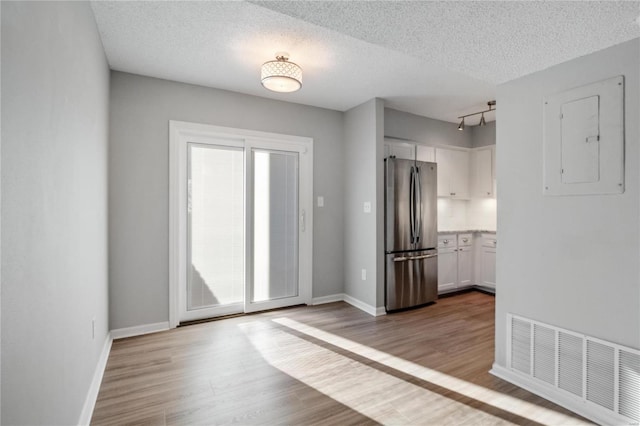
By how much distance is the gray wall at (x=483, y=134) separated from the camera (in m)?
4.93

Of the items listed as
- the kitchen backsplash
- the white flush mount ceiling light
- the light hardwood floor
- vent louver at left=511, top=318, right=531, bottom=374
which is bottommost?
the light hardwood floor

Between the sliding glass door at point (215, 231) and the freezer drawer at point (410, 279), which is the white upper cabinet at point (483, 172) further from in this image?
the sliding glass door at point (215, 231)

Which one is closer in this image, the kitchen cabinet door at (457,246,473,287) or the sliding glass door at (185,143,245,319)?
the sliding glass door at (185,143,245,319)

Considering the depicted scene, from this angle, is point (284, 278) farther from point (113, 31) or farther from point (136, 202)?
point (113, 31)

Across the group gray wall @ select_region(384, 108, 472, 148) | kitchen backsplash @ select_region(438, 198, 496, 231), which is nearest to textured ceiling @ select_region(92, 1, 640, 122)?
gray wall @ select_region(384, 108, 472, 148)

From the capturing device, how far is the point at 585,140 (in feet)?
6.33

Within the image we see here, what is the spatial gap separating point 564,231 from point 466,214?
11.7 ft

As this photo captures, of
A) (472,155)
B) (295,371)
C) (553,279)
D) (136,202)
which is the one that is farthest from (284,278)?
(472,155)

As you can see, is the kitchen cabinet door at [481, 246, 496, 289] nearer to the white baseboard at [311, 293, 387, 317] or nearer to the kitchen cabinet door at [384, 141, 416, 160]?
the kitchen cabinet door at [384, 141, 416, 160]

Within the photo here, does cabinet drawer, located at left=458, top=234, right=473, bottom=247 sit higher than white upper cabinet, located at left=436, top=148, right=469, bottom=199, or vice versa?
white upper cabinet, located at left=436, top=148, right=469, bottom=199

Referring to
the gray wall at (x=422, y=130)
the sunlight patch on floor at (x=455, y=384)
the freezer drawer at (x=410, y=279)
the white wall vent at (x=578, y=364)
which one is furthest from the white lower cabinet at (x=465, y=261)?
the white wall vent at (x=578, y=364)

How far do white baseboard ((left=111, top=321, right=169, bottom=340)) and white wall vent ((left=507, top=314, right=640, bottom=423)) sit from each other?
3.21 meters

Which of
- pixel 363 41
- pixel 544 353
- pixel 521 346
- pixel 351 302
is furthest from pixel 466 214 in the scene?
pixel 363 41

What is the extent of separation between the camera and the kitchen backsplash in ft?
17.0
